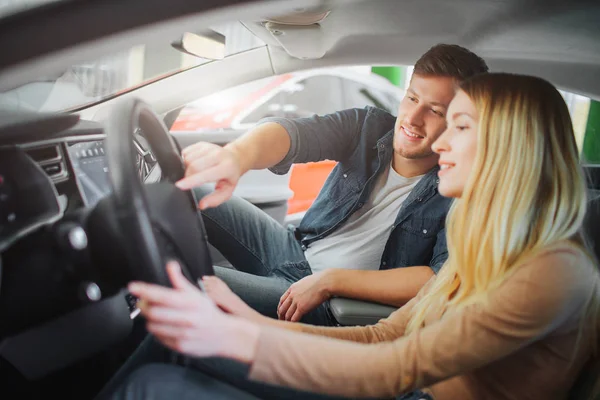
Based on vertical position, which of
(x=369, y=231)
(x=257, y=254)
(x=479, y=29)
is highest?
(x=479, y=29)

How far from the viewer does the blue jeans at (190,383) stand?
66 centimetres

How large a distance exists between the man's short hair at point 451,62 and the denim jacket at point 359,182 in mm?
157

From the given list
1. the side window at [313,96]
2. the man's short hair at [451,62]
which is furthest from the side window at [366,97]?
the man's short hair at [451,62]

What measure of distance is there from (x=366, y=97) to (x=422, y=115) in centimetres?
29

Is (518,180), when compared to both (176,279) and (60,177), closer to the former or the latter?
(176,279)

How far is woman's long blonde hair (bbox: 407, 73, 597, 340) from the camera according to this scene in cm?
61

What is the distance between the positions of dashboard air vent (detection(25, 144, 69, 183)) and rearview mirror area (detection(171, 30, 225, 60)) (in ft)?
0.84

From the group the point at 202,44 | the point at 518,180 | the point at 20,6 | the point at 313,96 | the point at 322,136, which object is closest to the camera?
the point at 20,6

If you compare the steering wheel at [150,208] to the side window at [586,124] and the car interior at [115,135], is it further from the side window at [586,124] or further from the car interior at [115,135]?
the side window at [586,124]

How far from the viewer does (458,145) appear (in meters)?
0.67

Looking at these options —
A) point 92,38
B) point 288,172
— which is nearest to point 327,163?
point 288,172

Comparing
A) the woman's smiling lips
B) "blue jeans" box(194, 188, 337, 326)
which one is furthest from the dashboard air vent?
the woman's smiling lips

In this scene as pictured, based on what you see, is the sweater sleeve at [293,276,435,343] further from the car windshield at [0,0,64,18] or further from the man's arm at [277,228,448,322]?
the car windshield at [0,0,64,18]

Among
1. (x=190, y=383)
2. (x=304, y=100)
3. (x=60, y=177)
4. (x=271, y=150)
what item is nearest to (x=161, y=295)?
(x=190, y=383)
